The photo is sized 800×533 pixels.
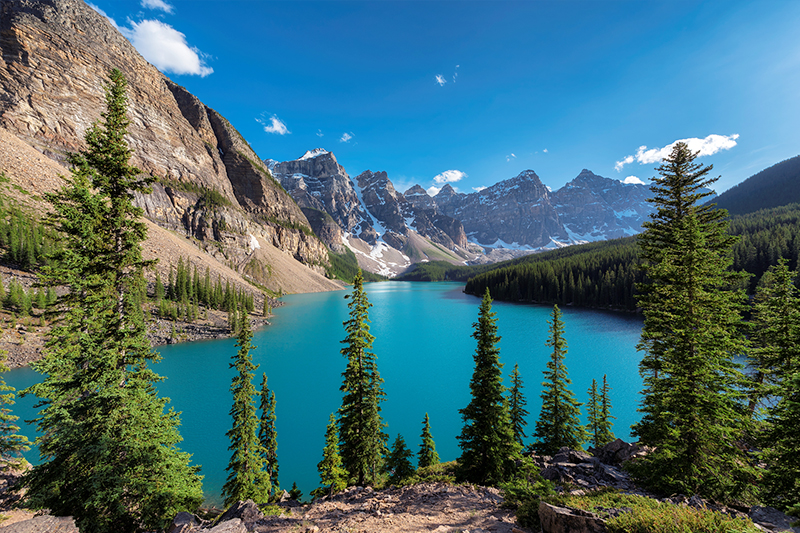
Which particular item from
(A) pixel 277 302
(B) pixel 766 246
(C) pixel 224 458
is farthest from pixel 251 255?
(B) pixel 766 246

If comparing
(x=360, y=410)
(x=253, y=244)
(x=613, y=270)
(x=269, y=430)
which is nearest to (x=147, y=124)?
(x=253, y=244)

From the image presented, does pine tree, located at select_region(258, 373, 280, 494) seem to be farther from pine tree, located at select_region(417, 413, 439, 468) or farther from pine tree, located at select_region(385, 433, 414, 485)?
pine tree, located at select_region(417, 413, 439, 468)

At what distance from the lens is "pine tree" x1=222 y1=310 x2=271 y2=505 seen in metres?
15.5

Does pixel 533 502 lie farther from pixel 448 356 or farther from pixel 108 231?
pixel 448 356

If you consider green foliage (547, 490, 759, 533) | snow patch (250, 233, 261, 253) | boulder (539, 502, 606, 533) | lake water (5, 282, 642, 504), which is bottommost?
lake water (5, 282, 642, 504)

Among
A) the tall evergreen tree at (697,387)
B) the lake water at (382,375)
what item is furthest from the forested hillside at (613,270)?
the tall evergreen tree at (697,387)

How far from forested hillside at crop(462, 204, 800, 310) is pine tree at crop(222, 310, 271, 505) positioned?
95349 millimetres

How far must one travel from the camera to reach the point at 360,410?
1689cm

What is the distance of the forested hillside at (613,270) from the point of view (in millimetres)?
69250

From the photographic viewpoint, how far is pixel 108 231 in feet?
35.1

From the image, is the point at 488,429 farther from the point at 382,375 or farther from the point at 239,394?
the point at 382,375

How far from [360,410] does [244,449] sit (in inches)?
257

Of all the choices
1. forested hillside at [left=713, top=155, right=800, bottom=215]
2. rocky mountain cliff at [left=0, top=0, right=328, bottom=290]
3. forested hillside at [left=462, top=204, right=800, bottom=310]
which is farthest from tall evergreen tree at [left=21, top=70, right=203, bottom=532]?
forested hillside at [left=713, top=155, right=800, bottom=215]

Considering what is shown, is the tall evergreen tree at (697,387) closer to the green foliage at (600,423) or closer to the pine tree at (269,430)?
the green foliage at (600,423)
